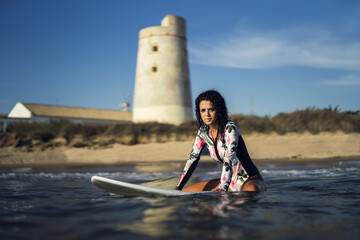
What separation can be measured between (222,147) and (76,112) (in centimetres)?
2663

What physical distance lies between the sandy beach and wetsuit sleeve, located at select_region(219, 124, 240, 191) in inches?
318

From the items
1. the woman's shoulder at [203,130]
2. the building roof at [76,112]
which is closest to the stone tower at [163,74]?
the building roof at [76,112]

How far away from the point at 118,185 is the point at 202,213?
1.28 m

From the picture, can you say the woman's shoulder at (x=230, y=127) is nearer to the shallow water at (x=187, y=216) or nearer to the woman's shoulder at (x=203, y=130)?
the woman's shoulder at (x=203, y=130)

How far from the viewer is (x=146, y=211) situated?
3113 mm

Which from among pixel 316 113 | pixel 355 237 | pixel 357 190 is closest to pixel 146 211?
pixel 355 237

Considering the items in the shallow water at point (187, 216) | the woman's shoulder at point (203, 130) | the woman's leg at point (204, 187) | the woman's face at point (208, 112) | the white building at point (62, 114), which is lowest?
the shallow water at point (187, 216)

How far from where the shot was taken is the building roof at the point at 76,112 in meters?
27.2

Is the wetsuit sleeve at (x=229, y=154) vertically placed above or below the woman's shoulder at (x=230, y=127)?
below

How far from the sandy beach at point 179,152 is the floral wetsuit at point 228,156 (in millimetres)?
7684

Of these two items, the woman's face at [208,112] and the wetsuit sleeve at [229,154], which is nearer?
the wetsuit sleeve at [229,154]

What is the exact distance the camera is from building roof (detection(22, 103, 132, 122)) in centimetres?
2719

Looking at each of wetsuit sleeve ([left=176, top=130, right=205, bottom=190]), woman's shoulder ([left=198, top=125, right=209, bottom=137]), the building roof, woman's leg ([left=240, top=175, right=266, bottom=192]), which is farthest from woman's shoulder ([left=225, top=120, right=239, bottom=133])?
the building roof

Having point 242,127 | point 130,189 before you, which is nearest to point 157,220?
point 130,189
